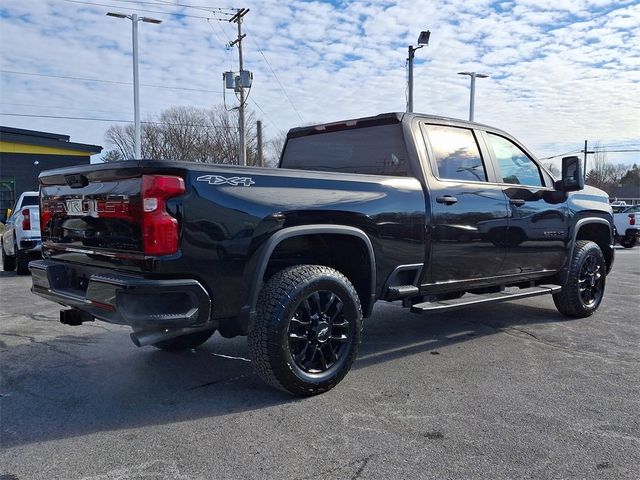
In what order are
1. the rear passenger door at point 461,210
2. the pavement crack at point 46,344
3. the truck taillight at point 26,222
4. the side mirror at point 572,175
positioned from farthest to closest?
1. the truck taillight at point 26,222
2. the side mirror at point 572,175
3. the pavement crack at point 46,344
4. the rear passenger door at point 461,210

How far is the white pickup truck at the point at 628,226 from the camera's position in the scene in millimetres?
18694

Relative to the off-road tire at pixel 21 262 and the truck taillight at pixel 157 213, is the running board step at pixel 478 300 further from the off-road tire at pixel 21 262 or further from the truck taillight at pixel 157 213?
the off-road tire at pixel 21 262

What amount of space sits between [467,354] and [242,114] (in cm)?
2589

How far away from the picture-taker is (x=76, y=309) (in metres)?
4.00

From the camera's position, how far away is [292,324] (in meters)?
3.79

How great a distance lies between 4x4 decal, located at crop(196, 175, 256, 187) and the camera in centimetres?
336

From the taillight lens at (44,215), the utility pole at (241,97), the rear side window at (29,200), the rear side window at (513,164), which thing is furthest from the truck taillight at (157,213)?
the utility pole at (241,97)

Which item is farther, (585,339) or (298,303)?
(585,339)

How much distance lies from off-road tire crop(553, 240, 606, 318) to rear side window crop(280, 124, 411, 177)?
8.70 ft

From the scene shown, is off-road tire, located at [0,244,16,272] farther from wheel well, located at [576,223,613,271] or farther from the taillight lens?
wheel well, located at [576,223,613,271]

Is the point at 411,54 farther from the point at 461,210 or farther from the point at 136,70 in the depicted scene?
the point at 461,210

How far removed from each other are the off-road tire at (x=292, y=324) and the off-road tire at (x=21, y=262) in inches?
343

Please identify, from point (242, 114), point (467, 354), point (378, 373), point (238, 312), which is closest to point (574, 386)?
point (467, 354)

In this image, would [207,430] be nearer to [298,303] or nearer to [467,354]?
[298,303]
